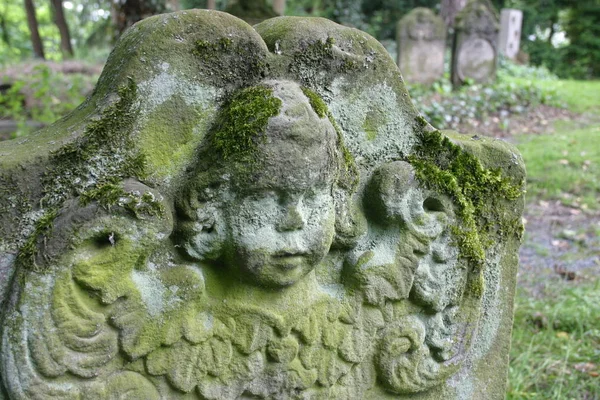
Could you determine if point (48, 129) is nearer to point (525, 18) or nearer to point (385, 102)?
point (385, 102)

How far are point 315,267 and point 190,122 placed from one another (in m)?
0.52

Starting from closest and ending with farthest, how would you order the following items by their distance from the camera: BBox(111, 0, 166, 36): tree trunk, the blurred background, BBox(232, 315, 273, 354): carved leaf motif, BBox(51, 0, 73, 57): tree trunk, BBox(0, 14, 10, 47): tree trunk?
BBox(232, 315, 273, 354): carved leaf motif → the blurred background → BBox(111, 0, 166, 36): tree trunk → BBox(51, 0, 73, 57): tree trunk → BBox(0, 14, 10, 47): tree trunk

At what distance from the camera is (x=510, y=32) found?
16.5 metres

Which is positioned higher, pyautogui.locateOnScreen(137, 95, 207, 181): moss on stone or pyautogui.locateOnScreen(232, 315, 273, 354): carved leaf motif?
pyautogui.locateOnScreen(137, 95, 207, 181): moss on stone

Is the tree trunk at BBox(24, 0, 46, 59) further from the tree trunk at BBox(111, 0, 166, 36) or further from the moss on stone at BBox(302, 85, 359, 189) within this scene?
the moss on stone at BBox(302, 85, 359, 189)

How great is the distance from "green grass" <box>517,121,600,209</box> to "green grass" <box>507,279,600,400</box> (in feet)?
6.26

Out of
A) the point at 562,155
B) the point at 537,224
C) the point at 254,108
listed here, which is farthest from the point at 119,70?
the point at 562,155

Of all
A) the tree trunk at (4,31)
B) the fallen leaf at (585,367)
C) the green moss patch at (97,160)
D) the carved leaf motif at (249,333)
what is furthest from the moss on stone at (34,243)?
the tree trunk at (4,31)

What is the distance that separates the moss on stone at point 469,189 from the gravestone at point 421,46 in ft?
29.7

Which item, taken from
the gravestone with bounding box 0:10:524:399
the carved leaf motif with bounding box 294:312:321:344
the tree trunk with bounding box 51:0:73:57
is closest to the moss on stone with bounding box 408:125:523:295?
the gravestone with bounding box 0:10:524:399

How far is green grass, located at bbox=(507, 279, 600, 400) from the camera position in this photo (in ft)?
8.91

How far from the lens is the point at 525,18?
65.6 ft

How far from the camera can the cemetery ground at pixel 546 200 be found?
292 cm

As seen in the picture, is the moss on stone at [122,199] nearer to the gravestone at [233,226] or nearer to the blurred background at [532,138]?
the gravestone at [233,226]
